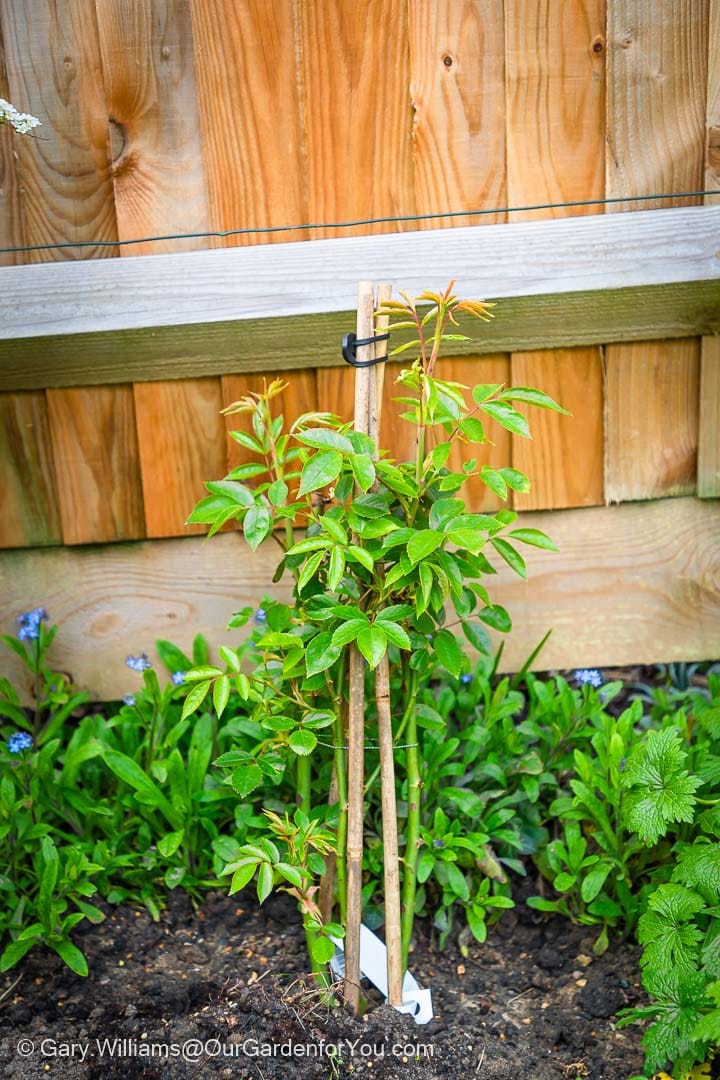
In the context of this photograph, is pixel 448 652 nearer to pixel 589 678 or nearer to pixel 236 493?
pixel 236 493

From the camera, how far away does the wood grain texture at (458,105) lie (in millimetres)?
1966

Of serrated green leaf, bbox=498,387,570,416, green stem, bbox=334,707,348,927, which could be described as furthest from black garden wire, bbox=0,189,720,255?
green stem, bbox=334,707,348,927

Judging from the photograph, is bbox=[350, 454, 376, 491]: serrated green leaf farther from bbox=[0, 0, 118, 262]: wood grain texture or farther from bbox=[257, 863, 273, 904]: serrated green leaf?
bbox=[0, 0, 118, 262]: wood grain texture

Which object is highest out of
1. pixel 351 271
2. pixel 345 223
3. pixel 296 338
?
pixel 345 223

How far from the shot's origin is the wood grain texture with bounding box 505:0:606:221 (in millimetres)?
1971

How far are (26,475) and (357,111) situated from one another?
1194mm

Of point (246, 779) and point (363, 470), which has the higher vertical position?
point (363, 470)

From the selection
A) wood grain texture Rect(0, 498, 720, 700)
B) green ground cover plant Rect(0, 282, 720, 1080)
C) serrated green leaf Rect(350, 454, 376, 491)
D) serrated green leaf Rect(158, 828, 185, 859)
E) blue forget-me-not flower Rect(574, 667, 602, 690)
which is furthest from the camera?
wood grain texture Rect(0, 498, 720, 700)

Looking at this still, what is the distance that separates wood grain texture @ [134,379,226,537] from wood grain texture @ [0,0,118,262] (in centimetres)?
36

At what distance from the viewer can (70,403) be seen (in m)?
2.21

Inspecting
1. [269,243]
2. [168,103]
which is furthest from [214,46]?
[269,243]

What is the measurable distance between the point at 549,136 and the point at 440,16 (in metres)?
0.35

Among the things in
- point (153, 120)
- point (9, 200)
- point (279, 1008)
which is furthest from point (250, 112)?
point (279, 1008)

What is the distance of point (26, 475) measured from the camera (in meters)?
2.27
